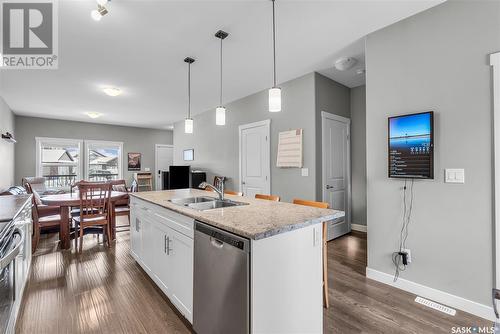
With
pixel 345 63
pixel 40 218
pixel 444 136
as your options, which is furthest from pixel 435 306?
pixel 40 218

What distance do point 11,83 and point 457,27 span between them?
6.12m

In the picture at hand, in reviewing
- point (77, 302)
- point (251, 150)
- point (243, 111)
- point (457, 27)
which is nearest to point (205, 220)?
point (77, 302)

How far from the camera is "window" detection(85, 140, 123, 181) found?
7550 mm

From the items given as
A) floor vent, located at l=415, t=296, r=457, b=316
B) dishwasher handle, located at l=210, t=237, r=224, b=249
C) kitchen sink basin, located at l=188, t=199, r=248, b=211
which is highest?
kitchen sink basin, located at l=188, t=199, r=248, b=211

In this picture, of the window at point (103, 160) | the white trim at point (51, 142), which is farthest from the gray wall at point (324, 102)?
the white trim at point (51, 142)

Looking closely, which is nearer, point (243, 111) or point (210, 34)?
point (210, 34)

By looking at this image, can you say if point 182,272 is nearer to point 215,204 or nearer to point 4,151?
point 215,204

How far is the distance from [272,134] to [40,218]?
13.0 feet

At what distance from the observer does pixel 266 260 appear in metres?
1.30

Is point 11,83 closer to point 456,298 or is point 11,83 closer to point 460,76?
point 460,76

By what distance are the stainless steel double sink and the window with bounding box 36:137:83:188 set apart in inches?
257

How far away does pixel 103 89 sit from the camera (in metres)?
4.33

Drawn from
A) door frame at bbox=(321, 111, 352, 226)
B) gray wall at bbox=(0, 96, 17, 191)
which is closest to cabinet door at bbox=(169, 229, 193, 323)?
door frame at bbox=(321, 111, 352, 226)

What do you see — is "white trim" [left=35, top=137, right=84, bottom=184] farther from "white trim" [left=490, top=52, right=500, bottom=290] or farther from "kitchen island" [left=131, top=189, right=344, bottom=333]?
"white trim" [left=490, top=52, right=500, bottom=290]
